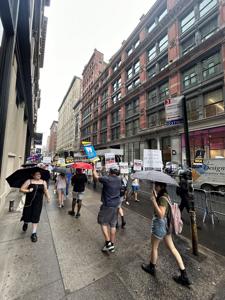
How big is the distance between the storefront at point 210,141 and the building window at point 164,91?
6.84 meters

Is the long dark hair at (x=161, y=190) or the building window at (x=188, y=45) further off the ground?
the building window at (x=188, y=45)

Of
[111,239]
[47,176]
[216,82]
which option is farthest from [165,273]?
[216,82]

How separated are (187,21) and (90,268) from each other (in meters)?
25.9

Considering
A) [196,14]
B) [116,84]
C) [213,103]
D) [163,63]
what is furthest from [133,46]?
[213,103]

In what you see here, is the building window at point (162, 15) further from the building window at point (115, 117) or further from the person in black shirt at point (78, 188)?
the person in black shirt at point (78, 188)

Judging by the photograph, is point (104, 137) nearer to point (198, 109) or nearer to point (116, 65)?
point (116, 65)

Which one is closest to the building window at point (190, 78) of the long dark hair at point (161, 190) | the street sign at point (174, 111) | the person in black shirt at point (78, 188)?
the street sign at point (174, 111)

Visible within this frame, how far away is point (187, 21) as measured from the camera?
1852 cm

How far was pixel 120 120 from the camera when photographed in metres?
29.3

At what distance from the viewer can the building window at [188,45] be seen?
58.5 ft

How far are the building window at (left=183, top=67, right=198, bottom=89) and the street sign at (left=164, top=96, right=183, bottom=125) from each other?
16.5 metres

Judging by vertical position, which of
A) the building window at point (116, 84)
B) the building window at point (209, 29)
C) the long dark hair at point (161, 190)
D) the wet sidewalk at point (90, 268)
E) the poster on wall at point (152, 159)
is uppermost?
the building window at point (116, 84)

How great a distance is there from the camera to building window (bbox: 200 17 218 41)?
51.9 feet

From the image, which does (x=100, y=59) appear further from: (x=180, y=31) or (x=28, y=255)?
(x=28, y=255)
